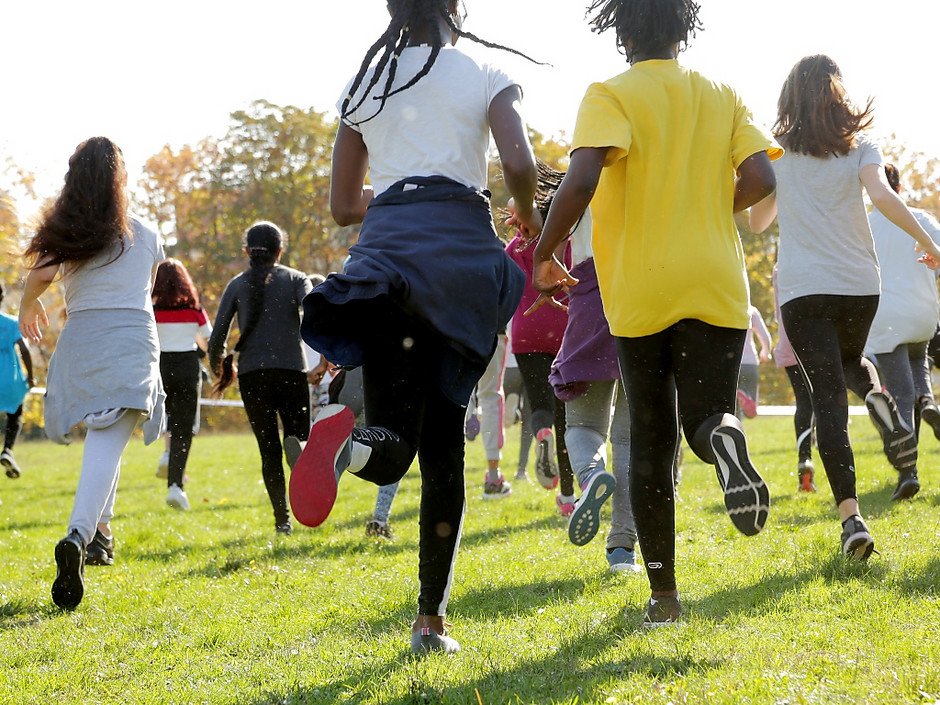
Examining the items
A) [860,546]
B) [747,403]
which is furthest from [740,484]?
[747,403]

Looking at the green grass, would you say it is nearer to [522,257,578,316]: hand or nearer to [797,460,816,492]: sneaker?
[797,460,816,492]: sneaker

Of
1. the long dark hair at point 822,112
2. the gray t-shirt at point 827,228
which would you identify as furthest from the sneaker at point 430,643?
the long dark hair at point 822,112

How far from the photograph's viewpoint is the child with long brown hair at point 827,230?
4.68 metres

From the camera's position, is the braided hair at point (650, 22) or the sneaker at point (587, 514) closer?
the braided hair at point (650, 22)

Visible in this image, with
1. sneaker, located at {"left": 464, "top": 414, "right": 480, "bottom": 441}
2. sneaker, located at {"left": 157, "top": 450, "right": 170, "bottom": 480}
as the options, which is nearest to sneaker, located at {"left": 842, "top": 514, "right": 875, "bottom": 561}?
sneaker, located at {"left": 464, "top": 414, "right": 480, "bottom": 441}

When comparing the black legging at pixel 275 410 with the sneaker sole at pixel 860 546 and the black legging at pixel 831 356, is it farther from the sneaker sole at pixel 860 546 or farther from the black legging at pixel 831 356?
the sneaker sole at pixel 860 546

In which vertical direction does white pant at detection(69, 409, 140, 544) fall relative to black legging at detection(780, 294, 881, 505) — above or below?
below

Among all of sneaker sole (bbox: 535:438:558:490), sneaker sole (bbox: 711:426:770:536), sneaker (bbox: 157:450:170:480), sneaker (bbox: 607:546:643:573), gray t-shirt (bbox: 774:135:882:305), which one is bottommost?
sneaker (bbox: 157:450:170:480)

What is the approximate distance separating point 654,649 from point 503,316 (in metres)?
1.17

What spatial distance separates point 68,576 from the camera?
4707mm

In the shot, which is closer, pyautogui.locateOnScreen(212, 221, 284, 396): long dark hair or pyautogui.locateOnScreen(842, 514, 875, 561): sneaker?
pyautogui.locateOnScreen(842, 514, 875, 561): sneaker

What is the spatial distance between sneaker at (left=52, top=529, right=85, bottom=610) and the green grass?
103mm

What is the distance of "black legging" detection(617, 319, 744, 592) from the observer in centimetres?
341

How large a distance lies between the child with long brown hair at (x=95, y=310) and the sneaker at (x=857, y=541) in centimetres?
340
